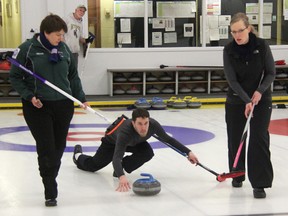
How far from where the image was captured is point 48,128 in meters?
4.36

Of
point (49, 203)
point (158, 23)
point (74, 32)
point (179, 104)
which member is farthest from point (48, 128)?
point (158, 23)

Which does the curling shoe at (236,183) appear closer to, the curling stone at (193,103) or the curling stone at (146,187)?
the curling stone at (146,187)

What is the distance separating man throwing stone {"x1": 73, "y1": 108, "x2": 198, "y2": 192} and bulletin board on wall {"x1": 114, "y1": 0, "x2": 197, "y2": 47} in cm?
776

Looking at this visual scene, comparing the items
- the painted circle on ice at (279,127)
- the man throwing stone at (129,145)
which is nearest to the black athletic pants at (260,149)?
the man throwing stone at (129,145)

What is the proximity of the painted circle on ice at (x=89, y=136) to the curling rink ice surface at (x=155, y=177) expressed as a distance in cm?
1

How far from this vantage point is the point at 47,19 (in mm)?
4266

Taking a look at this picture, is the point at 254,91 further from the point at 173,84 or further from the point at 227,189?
the point at 173,84

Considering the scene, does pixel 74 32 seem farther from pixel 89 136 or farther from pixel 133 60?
pixel 89 136

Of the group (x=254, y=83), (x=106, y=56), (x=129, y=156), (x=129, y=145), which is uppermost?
(x=254, y=83)

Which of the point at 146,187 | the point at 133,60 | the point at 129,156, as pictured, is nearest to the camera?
the point at 146,187

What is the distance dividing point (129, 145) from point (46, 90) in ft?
3.51

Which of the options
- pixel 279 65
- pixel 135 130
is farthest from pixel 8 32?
pixel 135 130

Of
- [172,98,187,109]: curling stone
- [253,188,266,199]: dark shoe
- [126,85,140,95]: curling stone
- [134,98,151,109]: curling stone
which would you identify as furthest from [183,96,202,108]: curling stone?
[253,188,266,199]: dark shoe

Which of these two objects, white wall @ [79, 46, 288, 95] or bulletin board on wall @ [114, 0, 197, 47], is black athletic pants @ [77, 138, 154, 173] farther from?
bulletin board on wall @ [114, 0, 197, 47]
